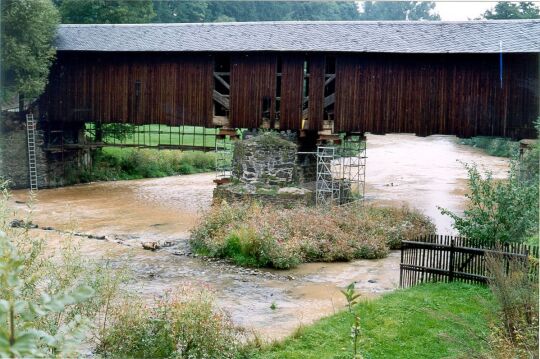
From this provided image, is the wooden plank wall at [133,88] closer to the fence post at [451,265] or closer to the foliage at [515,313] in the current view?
the fence post at [451,265]

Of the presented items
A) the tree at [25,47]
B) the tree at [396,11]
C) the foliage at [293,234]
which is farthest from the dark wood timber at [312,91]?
the tree at [396,11]

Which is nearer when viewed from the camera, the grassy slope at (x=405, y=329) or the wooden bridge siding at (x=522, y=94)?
the grassy slope at (x=405, y=329)

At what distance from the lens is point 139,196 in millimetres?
23688

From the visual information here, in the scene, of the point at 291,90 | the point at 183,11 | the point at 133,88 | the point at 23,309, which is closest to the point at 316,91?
the point at 291,90

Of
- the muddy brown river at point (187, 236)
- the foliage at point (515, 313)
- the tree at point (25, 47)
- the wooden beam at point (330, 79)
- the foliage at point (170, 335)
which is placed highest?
the tree at point (25, 47)

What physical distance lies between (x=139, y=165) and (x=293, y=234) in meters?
16.2

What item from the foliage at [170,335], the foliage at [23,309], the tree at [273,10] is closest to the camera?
the foliage at [23,309]

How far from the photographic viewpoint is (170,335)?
742 centimetres

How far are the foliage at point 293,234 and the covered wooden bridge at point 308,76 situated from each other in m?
3.65

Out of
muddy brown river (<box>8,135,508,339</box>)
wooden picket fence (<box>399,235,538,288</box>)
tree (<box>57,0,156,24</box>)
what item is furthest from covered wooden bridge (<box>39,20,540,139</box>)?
wooden picket fence (<box>399,235,538,288</box>)

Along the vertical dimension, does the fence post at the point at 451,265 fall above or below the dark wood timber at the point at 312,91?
below

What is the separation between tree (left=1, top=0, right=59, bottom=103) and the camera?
21453 millimetres

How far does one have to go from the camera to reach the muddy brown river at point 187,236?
11062mm

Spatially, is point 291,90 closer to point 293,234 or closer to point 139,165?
point 293,234
